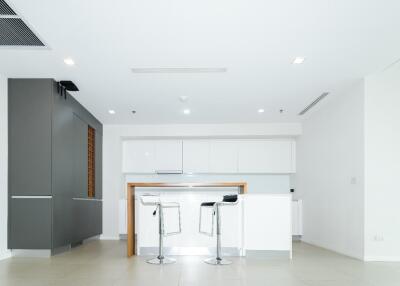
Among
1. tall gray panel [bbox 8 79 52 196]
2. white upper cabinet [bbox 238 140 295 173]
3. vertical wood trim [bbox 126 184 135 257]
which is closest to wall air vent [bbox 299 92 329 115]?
white upper cabinet [bbox 238 140 295 173]

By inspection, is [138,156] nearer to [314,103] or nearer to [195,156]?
[195,156]

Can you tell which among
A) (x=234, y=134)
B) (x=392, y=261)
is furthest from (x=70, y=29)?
(x=234, y=134)

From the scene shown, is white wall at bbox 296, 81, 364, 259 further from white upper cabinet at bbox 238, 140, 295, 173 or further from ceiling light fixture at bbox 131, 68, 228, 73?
ceiling light fixture at bbox 131, 68, 228, 73

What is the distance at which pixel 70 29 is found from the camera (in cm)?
407

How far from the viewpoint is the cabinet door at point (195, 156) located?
9.27 m

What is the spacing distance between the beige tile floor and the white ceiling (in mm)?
2434

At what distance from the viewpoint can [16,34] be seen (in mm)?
4270

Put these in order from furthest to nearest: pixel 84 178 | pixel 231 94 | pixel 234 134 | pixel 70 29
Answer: pixel 234 134 < pixel 84 178 < pixel 231 94 < pixel 70 29

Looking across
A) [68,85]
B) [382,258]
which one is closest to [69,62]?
[68,85]

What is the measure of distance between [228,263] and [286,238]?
1.07 meters

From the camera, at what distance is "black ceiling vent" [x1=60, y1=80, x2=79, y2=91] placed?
19.6 ft

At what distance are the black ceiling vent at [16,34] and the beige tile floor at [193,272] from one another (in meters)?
2.47

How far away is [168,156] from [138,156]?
659mm

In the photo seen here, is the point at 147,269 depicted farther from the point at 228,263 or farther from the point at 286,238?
the point at 286,238
